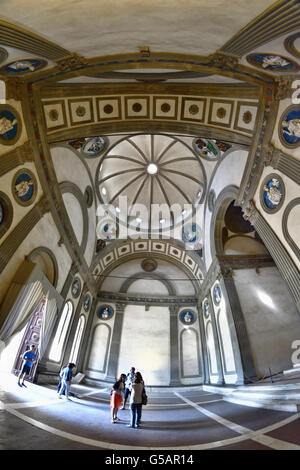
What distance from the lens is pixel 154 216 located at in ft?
64.7

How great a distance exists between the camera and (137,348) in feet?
57.2

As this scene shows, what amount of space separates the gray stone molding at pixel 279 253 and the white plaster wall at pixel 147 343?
495 inches

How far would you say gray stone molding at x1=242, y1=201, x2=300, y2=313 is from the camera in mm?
6812

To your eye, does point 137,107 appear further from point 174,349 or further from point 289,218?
point 174,349

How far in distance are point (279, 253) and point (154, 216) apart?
1302cm

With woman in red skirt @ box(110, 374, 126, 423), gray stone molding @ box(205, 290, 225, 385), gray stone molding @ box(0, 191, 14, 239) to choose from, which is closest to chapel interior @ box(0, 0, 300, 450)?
gray stone molding @ box(0, 191, 14, 239)

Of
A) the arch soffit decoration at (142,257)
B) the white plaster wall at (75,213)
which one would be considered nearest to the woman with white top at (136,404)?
the white plaster wall at (75,213)

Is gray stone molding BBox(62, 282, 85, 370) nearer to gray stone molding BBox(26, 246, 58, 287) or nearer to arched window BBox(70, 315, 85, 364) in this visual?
arched window BBox(70, 315, 85, 364)

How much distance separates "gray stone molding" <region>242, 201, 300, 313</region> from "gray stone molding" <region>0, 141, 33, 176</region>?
8.15 meters

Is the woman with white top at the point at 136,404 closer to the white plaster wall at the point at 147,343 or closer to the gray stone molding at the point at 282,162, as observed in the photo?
the gray stone molding at the point at 282,162

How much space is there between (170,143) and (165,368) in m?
16.2

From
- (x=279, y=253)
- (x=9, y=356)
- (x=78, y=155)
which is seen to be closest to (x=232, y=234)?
(x=279, y=253)

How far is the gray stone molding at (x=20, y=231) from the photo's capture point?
7293 mm
